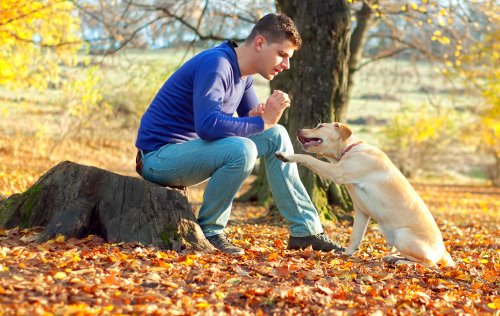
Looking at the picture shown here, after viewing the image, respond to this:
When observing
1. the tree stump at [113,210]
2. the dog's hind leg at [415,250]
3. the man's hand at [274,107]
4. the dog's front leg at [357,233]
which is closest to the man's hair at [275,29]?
the man's hand at [274,107]

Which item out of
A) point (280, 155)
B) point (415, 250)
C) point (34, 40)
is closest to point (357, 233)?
point (415, 250)

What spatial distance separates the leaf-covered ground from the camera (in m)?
3.74

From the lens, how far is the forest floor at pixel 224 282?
3.74 metres

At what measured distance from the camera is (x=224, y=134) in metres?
5.14

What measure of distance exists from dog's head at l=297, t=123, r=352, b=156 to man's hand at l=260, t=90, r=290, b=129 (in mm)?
1058

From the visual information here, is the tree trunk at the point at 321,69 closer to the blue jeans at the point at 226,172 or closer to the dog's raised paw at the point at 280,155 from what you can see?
the blue jeans at the point at 226,172

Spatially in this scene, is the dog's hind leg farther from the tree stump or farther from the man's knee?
the tree stump

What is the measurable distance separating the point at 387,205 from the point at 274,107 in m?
1.47

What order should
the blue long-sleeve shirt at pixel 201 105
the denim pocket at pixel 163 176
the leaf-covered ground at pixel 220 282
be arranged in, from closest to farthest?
the leaf-covered ground at pixel 220 282 < the blue long-sleeve shirt at pixel 201 105 < the denim pocket at pixel 163 176

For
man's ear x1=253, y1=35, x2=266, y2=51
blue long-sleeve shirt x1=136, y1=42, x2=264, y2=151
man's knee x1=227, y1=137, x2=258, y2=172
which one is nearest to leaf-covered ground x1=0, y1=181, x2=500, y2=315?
man's knee x1=227, y1=137, x2=258, y2=172

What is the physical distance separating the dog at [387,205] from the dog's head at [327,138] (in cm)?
11

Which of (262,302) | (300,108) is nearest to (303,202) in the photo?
(262,302)

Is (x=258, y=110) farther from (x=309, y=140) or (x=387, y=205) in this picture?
(x=387, y=205)

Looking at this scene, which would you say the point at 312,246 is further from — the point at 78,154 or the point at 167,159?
the point at 78,154
